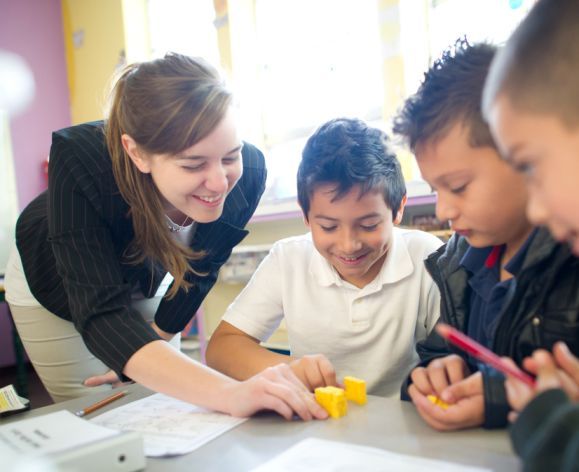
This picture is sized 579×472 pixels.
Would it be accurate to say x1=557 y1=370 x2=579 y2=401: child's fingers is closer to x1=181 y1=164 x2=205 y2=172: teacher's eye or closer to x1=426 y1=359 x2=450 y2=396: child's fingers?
x1=426 y1=359 x2=450 y2=396: child's fingers

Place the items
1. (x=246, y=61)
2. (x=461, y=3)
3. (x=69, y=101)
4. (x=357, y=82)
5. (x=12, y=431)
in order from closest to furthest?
(x=12, y=431)
(x=461, y=3)
(x=357, y=82)
(x=246, y=61)
(x=69, y=101)

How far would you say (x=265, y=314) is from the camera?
4.09 ft

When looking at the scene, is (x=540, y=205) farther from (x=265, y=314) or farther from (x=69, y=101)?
(x=69, y=101)

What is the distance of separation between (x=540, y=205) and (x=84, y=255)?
0.79 m

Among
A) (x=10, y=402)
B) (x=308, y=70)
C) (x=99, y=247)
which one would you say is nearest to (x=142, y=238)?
(x=99, y=247)

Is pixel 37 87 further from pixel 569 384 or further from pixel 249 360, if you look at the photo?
pixel 569 384

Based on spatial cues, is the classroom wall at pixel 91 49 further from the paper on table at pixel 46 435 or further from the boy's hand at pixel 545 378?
the boy's hand at pixel 545 378

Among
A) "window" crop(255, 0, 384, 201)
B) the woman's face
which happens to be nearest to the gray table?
the woman's face

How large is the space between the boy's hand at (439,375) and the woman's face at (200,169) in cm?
52

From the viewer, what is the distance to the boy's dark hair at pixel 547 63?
0.54 m

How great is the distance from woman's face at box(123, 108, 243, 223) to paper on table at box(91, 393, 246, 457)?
15.2 inches

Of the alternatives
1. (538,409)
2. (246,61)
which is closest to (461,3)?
(246,61)

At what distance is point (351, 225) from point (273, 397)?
16.3 inches

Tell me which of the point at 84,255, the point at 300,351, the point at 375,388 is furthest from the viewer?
the point at 300,351
